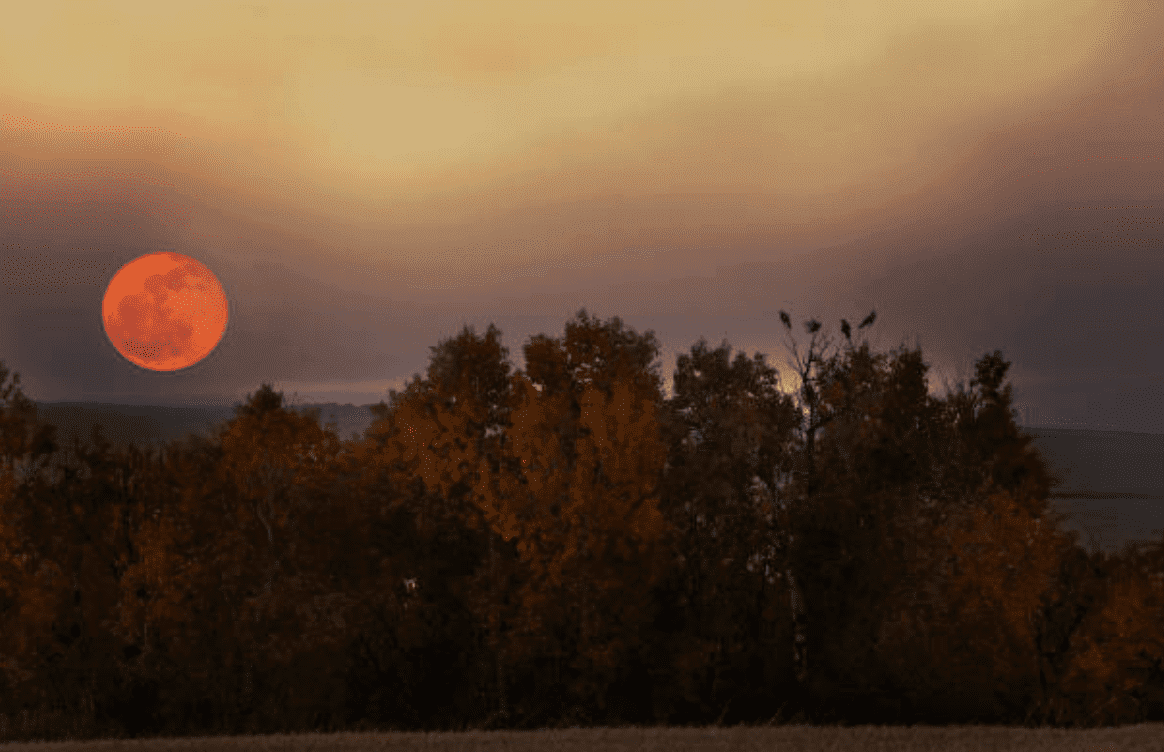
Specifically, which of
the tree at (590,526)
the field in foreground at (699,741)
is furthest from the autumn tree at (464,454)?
the field in foreground at (699,741)

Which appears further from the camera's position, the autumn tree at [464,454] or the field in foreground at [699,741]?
the autumn tree at [464,454]

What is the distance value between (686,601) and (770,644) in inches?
210

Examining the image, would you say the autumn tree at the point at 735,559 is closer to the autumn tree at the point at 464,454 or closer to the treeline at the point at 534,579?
the treeline at the point at 534,579

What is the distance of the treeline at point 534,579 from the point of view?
45.6 meters

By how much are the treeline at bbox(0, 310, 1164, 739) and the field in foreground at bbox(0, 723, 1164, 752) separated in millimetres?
16652

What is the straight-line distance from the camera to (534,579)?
45469 mm

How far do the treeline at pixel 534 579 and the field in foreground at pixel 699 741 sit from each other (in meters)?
16.7

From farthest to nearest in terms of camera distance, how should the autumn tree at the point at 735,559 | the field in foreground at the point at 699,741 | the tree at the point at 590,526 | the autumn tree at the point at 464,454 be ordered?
the autumn tree at the point at 735,559 < the autumn tree at the point at 464,454 < the tree at the point at 590,526 < the field in foreground at the point at 699,741

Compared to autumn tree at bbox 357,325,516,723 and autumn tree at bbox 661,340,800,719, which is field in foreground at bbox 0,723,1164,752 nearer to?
autumn tree at bbox 357,325,516,723

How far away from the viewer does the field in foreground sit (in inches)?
957

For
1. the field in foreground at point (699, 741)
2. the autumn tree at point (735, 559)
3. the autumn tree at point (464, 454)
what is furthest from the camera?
the autumn tree at point (735, 559)

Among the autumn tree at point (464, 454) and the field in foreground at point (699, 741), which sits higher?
the autumn tree at point (464, 454)

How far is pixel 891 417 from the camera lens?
7350 centimetres

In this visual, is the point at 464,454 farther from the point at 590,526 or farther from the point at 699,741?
the point at 699,741
